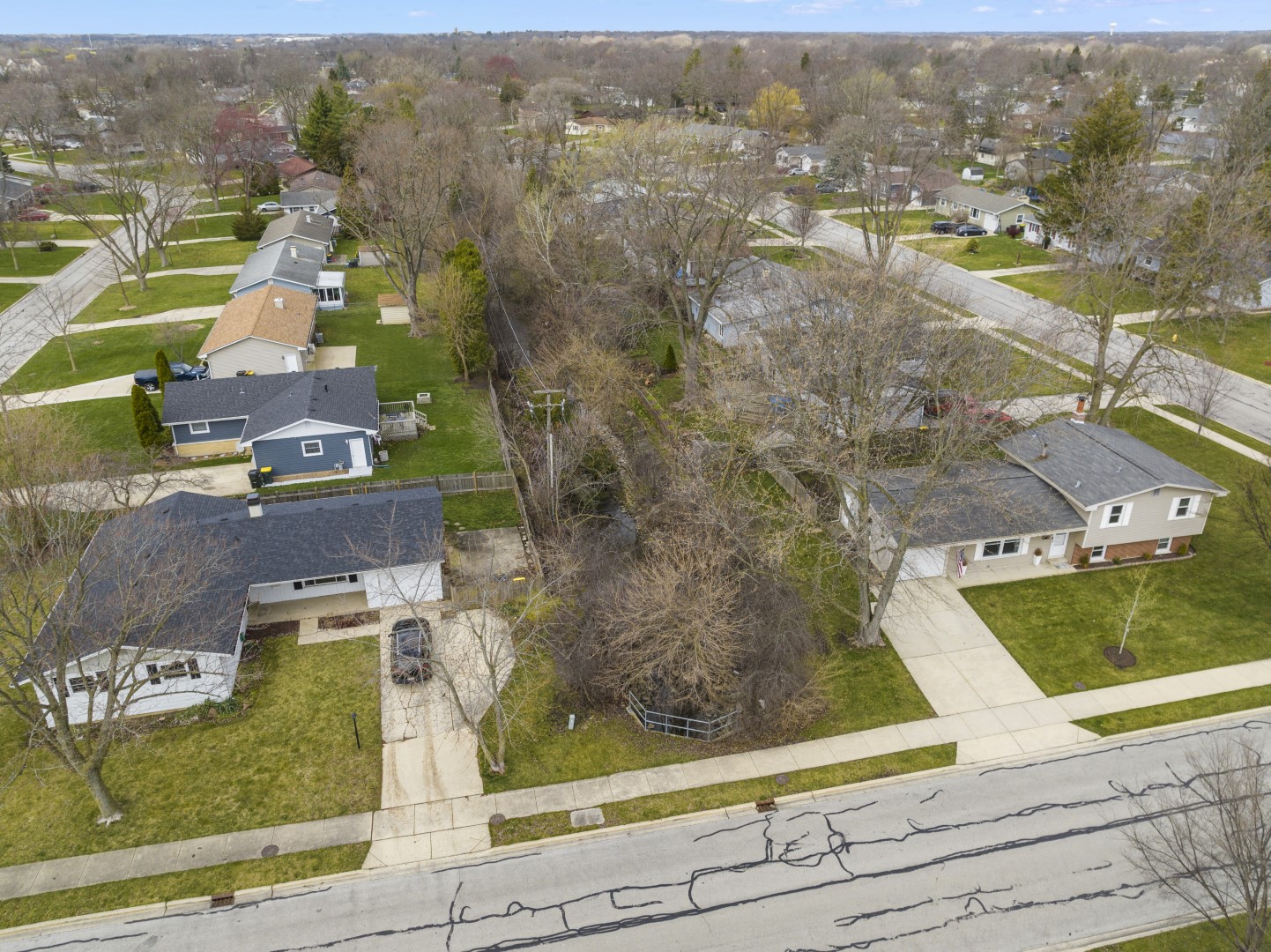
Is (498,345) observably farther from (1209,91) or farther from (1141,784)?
(1209,91)

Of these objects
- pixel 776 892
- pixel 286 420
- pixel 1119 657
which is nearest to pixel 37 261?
pixel 286 420

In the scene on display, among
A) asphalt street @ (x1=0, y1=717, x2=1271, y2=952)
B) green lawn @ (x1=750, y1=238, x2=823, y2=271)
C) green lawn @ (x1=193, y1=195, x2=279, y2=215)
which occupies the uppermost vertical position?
green lawn @ (x1=193, y1=195, x2=279, y2=215)

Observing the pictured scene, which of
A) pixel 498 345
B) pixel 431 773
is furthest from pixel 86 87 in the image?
pixel 431 773

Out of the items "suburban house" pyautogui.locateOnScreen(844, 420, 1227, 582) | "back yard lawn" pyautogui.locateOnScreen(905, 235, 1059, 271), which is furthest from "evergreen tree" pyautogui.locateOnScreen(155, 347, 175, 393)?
"back yard lawn" pyautogui.locateOnScreen(905, 235, 1059, 271)

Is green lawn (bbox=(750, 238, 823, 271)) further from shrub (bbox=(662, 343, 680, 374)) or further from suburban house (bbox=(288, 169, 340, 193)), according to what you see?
suburban house (bbox=(288, 169, 340, 193))

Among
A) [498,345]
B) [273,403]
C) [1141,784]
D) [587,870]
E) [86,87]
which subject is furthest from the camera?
[86,87]

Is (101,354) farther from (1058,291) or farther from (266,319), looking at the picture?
(1058,291)

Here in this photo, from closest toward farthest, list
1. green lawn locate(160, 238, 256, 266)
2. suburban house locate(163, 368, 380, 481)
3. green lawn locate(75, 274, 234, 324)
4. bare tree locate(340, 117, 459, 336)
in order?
suburban house locate(163, 368, 380, 481), bare tree locate(340, 117, 459, 336), green lawn locate(75, 274, 234, 324), green lawn locate(160, 238, 256, 266)
